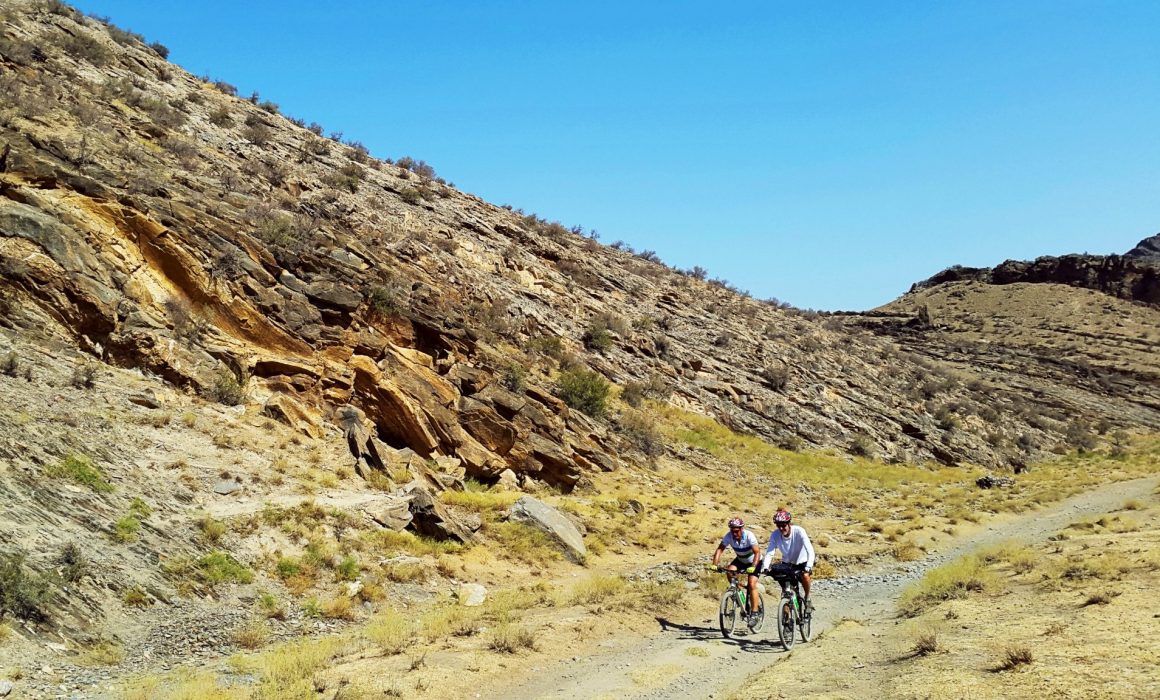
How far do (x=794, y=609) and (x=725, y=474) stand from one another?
1855 cm

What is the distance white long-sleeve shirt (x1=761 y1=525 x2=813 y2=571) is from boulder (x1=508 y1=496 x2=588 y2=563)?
7.11 meters

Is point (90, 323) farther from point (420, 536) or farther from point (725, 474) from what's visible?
point (725, 474)

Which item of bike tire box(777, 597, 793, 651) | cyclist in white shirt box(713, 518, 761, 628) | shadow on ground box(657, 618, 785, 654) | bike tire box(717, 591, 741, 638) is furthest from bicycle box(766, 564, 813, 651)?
bike tire box(717, 591, 741, 638)

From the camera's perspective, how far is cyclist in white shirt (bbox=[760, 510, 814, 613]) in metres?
10.8

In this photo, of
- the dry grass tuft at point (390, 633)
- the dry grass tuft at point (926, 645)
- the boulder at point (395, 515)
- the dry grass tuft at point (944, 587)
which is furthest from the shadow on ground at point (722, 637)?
the boulder at point (395, 515)

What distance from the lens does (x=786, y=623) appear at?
10.7 m

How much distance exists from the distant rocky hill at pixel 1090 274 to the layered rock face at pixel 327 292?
58087mm

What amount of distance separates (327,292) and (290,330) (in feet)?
7.69

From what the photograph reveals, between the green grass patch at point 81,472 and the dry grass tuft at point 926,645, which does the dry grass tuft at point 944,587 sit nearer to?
the dry grass tuft at point 926,645

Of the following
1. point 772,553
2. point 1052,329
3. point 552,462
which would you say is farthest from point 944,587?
point 1052,329

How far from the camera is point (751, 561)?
36.6 ft

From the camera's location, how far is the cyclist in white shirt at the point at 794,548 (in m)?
10.8

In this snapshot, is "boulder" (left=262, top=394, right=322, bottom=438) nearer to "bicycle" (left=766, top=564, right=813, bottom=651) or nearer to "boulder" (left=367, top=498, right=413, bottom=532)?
"boulder" (left=367, top=498, right=413, bottom=532)

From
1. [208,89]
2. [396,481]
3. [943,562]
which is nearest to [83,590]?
[396,481]
